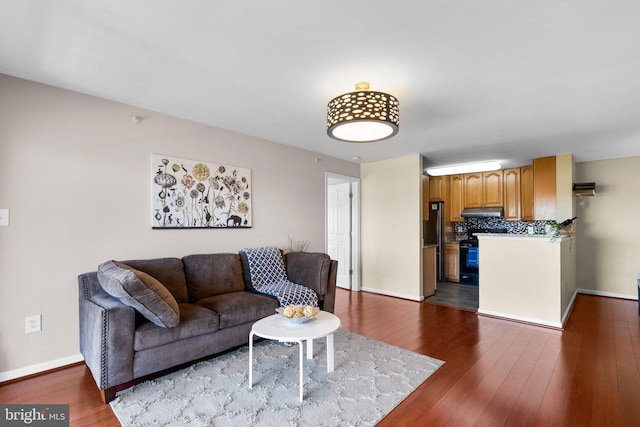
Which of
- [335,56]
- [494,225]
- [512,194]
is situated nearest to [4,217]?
[335,56]

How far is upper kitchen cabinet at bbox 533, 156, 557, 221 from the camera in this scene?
4816mm

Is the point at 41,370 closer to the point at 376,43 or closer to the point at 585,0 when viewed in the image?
the point at 376,43

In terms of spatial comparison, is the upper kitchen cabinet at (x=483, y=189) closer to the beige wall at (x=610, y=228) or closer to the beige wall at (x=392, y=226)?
the beige wall at (x=610, y=228)

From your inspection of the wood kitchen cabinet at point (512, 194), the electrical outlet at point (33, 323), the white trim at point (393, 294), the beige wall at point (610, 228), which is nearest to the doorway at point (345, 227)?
the white trim at point (393, 294)

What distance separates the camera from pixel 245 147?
3.87 m

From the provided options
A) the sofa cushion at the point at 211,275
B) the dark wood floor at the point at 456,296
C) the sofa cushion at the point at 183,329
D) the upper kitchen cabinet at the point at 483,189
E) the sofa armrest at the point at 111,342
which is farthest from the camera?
the upper kitchen cabinet at the point at 483,189

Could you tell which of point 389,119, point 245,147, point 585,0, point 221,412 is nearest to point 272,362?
point 221,412

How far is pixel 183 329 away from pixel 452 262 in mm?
5644

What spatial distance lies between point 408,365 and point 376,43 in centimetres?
249

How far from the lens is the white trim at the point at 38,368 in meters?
2.31

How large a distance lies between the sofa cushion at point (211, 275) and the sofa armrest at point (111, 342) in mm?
887

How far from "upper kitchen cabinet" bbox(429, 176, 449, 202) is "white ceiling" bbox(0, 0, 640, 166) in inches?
125

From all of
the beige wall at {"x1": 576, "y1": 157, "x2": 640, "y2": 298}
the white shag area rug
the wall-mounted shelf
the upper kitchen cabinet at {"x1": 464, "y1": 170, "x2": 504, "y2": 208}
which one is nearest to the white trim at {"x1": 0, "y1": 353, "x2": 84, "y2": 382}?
the white shag area rug

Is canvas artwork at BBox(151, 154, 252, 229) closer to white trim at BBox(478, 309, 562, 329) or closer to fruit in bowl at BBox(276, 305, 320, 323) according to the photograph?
fruit in bowl at BBox(276, 305, 320, 323)
